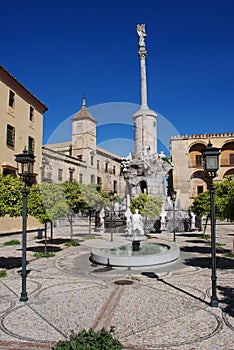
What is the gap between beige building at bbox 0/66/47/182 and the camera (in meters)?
20.7

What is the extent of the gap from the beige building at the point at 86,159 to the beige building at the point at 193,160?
9.01 m

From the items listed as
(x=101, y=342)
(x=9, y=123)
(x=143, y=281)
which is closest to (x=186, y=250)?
(x=143, y=281)

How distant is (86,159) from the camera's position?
139ft

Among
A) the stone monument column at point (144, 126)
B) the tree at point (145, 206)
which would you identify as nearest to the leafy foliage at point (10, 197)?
the tree at point (145, 206)

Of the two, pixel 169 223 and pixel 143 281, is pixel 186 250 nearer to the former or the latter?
pixel 143 281

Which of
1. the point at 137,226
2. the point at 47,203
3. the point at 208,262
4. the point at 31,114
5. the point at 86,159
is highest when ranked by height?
the point at 31,114

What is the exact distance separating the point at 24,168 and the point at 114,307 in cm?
381

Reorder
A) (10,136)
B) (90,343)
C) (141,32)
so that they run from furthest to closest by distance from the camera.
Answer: (141,32) → (10,136) → (90,343)

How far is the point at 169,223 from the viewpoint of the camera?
926 inches

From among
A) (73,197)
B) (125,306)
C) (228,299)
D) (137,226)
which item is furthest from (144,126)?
(125,306)

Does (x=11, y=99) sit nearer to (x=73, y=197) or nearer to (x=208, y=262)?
(x=73, y=197)

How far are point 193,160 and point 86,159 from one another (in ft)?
54.9

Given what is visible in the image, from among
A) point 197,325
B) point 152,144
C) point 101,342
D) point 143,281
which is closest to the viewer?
point 101,342

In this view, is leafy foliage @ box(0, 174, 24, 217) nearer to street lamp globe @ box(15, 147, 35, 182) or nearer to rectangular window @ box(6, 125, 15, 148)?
street lamp globe @ box(15, 147, 35, 182)
